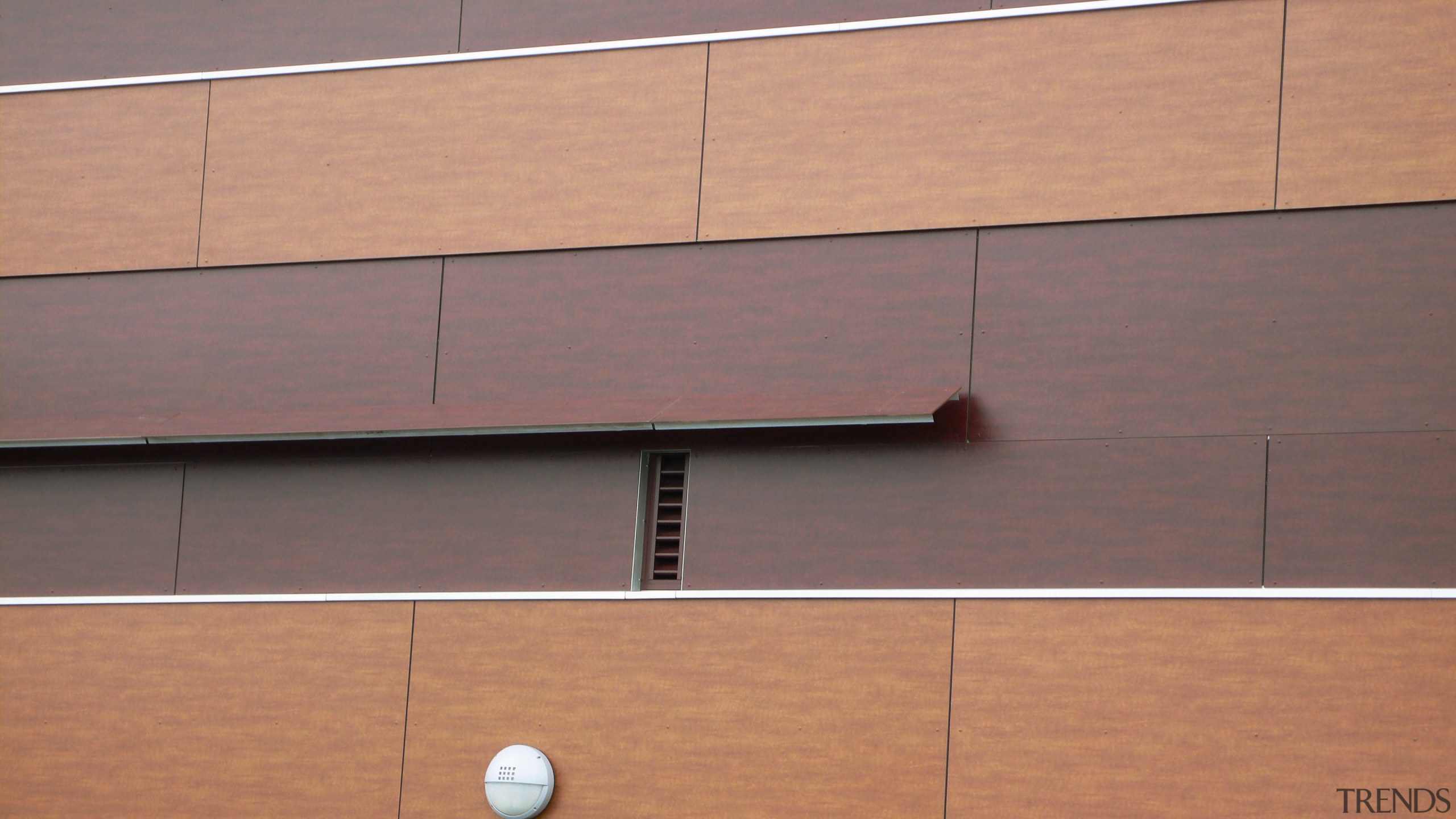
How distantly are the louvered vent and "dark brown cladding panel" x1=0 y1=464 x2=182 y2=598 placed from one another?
242cm

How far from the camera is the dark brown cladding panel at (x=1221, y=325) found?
693cm

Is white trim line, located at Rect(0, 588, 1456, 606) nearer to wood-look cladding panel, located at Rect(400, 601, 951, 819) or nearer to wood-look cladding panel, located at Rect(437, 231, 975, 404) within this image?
wood-look cladding panel, located at Rect(400, 601, 951, 819)

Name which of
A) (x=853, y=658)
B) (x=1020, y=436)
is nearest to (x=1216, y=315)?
(x=1020, y=436)

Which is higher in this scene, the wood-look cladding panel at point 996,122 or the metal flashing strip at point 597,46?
the metal flashing strip at point 597,46

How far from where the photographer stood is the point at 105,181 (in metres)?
8.91

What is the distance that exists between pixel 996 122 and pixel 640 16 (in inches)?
75.4

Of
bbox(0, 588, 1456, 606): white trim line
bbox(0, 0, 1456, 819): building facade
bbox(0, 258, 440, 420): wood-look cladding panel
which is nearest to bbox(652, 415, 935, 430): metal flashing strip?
bbox(0, 0, 1456, 819): building facade

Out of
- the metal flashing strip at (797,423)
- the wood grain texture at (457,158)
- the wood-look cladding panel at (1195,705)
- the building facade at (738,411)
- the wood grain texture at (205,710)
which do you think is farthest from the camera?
the wood grain texture at (457,158)

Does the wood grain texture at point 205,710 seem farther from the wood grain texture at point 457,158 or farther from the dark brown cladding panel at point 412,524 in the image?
the wood grain texture at point 457,158

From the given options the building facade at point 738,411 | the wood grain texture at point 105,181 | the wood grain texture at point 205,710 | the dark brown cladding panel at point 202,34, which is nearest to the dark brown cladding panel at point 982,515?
the building facade at point 738,411

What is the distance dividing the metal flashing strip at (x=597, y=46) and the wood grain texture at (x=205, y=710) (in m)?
2.83

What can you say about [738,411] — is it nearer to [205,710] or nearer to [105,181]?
[205,710]

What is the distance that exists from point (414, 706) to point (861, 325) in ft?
8.89

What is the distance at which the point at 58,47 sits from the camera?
9.21 m
